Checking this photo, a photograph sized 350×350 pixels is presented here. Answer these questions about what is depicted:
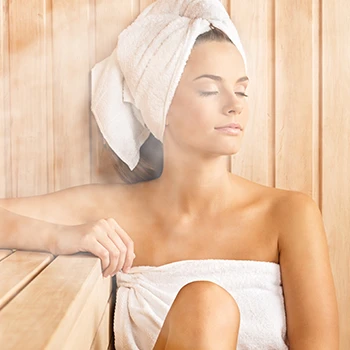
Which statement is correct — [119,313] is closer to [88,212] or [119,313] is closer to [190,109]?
[88,212]

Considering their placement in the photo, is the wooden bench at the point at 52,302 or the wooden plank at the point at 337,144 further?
the wooden plank at the point at 337,144

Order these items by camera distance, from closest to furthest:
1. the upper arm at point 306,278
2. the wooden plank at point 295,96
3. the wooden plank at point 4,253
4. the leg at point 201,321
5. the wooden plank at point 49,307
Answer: the wooden plank at point 49,307 → the leg at point 201,321 → the wooden plank at point 4,253 → the upper arm at point 306,278 → the wooden plank at point 295,96

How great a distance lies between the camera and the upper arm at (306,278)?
34.5 inches

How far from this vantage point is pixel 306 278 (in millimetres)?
917

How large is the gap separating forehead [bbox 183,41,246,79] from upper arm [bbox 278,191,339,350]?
26cm

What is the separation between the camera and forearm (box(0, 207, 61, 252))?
2.69 ft

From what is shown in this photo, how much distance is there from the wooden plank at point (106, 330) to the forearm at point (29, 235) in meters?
0.15

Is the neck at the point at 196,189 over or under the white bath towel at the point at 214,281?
over

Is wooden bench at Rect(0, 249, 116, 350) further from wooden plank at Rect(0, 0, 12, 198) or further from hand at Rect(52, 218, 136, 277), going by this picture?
wooden plank at Rect(0, 0, 12, 198)

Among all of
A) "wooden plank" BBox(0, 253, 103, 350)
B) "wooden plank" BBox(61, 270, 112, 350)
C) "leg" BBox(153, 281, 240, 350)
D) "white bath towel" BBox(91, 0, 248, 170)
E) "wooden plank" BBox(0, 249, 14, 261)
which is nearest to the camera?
"wooden plank" BBox(0, 253, 103, 350)

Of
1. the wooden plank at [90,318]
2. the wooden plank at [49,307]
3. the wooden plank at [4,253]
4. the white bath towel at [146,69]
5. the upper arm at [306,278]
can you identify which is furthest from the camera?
the white bath towel at [146,69]

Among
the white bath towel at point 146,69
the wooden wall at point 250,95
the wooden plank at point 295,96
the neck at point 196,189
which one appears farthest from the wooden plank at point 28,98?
the wooden plank at point 295,96

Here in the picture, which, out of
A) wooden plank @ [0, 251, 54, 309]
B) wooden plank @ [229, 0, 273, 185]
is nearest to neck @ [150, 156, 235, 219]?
wooden plank @ [229, 0, 273, 185]

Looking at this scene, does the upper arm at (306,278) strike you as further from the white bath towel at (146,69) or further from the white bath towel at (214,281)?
the white bath towel at (146,69)
